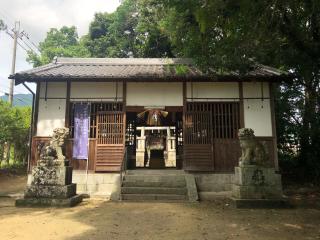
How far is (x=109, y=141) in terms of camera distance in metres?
12.6

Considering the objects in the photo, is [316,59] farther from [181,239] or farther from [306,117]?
[306,117]

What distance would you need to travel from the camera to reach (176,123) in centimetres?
1653

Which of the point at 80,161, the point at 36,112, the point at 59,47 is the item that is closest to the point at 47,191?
the point at 80,161

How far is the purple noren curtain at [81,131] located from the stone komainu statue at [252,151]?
6072mm

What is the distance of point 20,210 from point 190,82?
7688 millimetres

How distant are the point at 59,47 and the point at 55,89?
23413 mm

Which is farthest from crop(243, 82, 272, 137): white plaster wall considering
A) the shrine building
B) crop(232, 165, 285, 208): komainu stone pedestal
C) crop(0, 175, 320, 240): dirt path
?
crop(0, 175, 320, 240): dirt path

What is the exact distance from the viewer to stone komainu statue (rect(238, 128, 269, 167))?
9469mm

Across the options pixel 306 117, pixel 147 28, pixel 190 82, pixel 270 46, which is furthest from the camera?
pixel 147 28

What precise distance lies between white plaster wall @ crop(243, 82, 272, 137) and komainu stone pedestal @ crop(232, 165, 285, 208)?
3342 mm

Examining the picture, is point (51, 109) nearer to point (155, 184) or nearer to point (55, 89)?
point (55, 89)

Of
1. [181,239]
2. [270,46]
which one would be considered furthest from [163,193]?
[270,46]

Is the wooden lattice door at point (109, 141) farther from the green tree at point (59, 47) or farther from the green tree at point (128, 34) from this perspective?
the green tree at point (59, 47)

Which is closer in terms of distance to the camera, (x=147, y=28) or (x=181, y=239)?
(x=181, y=239)
